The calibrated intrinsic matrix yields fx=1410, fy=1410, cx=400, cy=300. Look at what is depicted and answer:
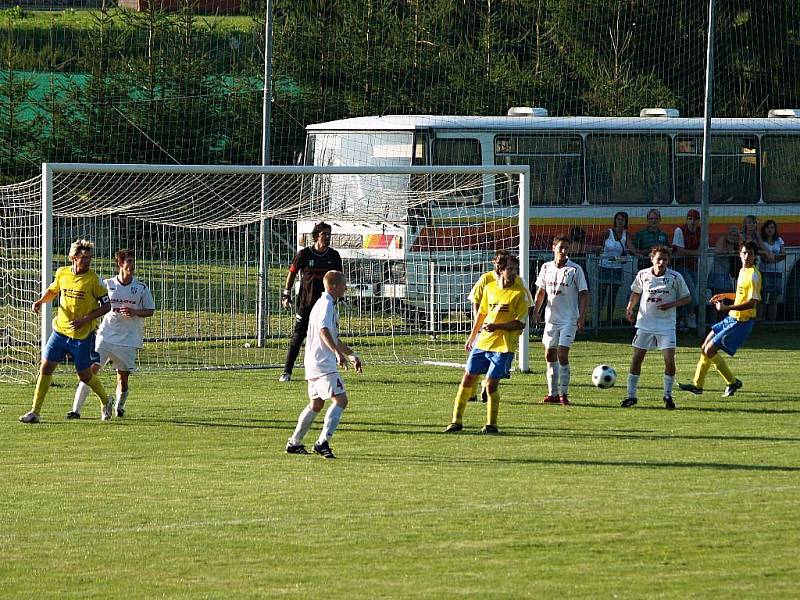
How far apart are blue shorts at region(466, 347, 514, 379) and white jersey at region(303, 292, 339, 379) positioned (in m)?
2.02

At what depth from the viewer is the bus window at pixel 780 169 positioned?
25.1 meters

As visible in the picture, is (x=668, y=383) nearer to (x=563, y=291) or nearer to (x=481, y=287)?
(x=563, y=291)

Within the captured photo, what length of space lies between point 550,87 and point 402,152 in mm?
10157

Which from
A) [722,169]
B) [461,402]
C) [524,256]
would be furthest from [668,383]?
[722,169]

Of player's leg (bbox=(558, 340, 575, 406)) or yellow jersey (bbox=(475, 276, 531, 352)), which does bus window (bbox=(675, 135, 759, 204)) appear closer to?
player's leg (bbox=(558, 340, 575, 406))

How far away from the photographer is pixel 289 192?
973 inches

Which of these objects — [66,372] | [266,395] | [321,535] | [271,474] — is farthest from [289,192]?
[321,535]

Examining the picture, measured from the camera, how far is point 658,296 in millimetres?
15047

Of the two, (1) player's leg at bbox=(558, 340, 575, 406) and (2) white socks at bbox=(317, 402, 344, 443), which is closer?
(2) white socks at bbox=(317, 402, 344, 443)

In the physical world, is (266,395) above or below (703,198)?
below

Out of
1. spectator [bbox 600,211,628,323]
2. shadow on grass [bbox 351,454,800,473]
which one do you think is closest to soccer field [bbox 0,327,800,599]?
shadow on grass [bbox 351,454,800,473]

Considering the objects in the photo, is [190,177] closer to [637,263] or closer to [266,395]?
[637,263]

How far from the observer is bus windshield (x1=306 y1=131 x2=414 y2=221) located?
899 inches

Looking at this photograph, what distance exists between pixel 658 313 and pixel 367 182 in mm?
9082
